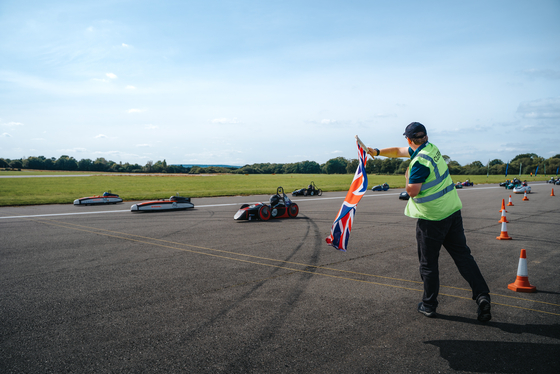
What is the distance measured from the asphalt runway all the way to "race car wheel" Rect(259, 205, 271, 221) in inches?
131

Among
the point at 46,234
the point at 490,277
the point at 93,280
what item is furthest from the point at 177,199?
the point at 490,277

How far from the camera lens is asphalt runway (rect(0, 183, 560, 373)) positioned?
297cm

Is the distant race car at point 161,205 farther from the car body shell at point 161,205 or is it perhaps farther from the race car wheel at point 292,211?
the race car wheel at point 292,211

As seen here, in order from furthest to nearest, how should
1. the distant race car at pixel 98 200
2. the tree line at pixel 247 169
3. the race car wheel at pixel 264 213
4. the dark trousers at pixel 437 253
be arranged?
1. the tree line at pixel 247 169
2. the distant race car at pixel 98 200
3. the race car wheel at pixel 264 213
4. the dark trousers at pixel 437 253

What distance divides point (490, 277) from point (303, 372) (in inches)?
167

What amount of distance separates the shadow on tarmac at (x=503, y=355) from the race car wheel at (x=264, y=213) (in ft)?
27.8

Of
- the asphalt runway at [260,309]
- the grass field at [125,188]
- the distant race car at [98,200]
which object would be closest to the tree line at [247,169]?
the grass field at [125,188]

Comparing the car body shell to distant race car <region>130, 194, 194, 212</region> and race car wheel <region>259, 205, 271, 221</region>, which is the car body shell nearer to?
distant race car <region>130, 194, 194, 212</region>

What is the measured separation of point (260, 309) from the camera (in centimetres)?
406

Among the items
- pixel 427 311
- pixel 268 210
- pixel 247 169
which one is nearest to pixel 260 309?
pixel 427 311

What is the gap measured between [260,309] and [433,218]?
2.43 m

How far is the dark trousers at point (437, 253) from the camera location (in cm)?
378

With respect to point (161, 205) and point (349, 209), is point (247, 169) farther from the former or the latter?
point (349, 209)

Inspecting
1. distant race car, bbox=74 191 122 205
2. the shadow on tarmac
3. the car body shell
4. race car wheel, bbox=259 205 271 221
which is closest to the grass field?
distant race car, bbox=74 191 122 205
